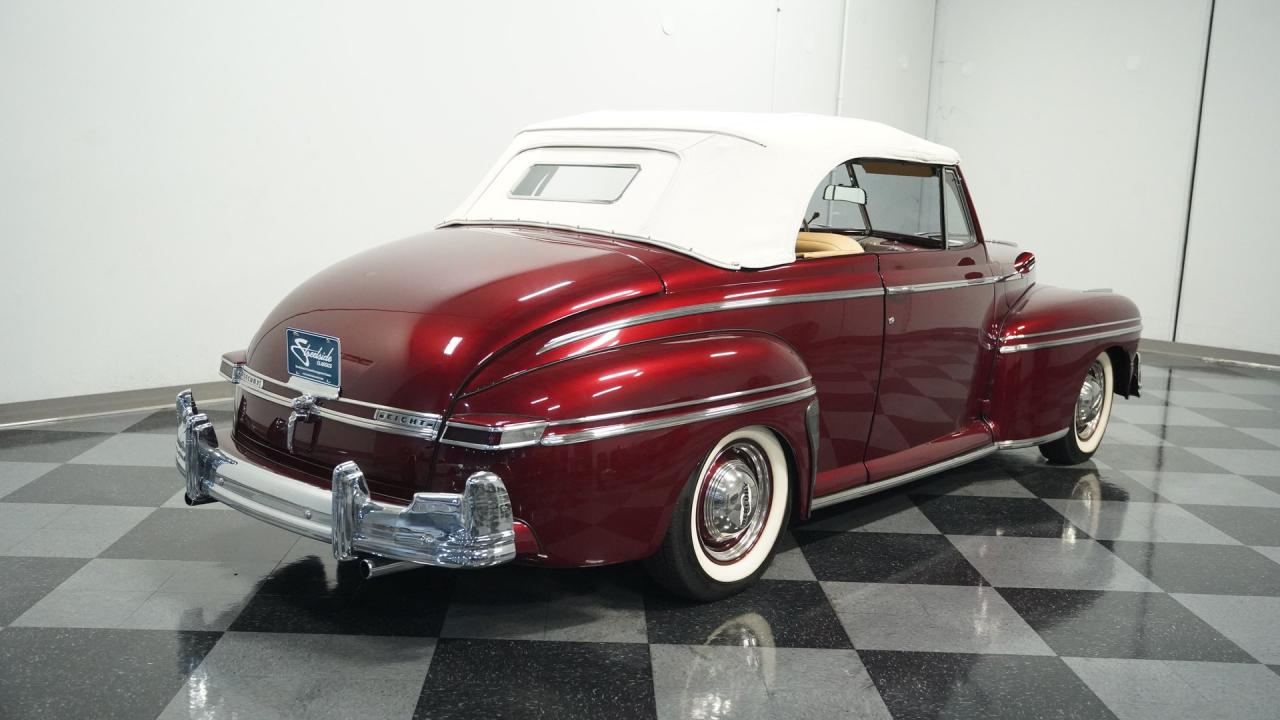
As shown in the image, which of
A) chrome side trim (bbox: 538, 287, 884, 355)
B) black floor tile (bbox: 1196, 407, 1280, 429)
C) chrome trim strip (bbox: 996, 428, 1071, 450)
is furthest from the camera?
black floor tile (bbox: 1196, 407, 1280, 429)

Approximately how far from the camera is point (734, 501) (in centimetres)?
309

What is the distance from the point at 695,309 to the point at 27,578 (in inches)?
89.3

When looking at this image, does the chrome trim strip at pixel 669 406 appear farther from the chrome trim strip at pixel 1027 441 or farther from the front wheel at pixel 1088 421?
the front wheel at pixel 1088 421

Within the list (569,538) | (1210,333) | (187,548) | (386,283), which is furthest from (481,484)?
(1210,333)

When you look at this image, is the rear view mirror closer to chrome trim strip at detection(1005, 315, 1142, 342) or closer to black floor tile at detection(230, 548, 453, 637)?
chrome trim strip at detection(1005, 315, 1142, 342)

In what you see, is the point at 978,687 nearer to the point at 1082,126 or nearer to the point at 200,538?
the point at 200,538

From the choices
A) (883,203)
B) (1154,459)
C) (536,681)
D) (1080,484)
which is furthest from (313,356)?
(1154,459)

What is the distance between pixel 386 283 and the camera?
2967 millimetres

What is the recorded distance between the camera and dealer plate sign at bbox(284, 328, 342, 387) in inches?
111

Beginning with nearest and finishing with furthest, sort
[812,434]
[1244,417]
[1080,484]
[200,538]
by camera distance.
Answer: [812,434]
[200,538]
[1080,484]
[1244,417]

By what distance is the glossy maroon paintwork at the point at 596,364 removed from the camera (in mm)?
2617

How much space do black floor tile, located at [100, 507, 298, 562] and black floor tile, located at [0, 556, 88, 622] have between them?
14 centimetres

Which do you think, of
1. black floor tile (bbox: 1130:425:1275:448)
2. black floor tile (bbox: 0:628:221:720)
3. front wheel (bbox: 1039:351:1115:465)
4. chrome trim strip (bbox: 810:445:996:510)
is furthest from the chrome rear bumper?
black floor tile (bbox: 1130:425:1275:448)

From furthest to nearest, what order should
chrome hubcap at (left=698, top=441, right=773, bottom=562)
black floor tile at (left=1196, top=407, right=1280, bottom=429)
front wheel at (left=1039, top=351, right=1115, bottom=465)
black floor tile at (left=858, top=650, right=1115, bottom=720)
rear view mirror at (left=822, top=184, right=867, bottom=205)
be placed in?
black floor tile at (left=1196, top=407, right=1280, bottom=429) → front wheel at (left=1039, top=351, right=1115, bottom=465) → rear view mirror at (left=822, top=184, right=867, bottom=205) → chrome hubcap at (left=698, top=441, right=773, bottom=562) → black floor tile at (left=858, top=650, right=1115, bottom=720)
